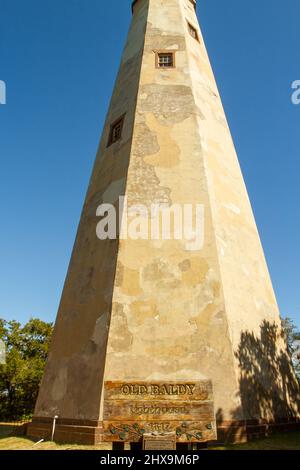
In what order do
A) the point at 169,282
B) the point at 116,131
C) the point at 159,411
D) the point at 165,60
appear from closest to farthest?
the point at 159,411 < the point at 169,282 < the point at 116,131 < the point at 165,60

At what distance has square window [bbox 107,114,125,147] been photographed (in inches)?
545

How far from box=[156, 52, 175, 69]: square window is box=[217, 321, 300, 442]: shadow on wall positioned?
10.4 meters

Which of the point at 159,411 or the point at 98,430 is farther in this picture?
the point at 98,430

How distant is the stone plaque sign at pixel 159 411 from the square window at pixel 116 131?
31.9ft

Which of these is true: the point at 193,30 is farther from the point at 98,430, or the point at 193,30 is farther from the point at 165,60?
the point at 98,430

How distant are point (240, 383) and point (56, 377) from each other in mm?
5092

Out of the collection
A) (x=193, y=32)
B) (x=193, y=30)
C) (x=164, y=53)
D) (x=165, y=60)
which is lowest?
(x=165, y=60)

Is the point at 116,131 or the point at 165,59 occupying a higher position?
the point at 165,59

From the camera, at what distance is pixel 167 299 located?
9.81m

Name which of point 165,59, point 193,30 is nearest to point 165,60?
point 165,59

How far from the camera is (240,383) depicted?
8.91 m

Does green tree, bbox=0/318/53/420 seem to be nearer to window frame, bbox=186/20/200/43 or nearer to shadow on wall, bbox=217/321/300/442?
shadow on wall, bbox=217/321/300/442

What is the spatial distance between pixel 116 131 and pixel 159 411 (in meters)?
10.7
